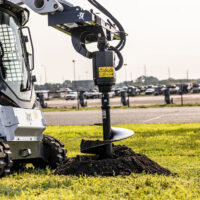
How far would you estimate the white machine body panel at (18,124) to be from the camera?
22.2 feet

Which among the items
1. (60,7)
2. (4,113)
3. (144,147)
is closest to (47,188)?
(4,113)

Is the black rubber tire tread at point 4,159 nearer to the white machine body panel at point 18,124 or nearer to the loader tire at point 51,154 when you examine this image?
the white machine body panel at point 18,124

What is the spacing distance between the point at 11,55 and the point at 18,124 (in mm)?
1283

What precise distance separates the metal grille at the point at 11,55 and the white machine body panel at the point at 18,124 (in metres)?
0.61

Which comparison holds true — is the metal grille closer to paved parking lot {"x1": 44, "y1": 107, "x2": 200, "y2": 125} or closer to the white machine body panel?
Answer: the white machine body panel

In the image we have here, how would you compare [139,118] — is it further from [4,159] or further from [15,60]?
[4,159]

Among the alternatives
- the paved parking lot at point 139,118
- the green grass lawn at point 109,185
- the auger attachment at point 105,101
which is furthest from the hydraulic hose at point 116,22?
the paved parking lot at point 139,118

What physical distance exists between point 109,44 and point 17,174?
Result: 280 centimetres

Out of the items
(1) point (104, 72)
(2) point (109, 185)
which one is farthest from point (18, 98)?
(2) point (109, 185)

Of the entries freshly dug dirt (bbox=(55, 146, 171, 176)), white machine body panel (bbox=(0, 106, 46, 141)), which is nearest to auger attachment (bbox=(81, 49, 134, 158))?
freshly dug dirt (bbox=(55, 146, 171, 176))

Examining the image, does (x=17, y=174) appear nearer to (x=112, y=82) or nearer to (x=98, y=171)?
(x=98, y=171)

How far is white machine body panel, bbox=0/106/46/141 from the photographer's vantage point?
6.76 m

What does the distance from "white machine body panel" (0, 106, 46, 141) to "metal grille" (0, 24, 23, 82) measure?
0.61m

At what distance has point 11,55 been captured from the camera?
730 centimetres
